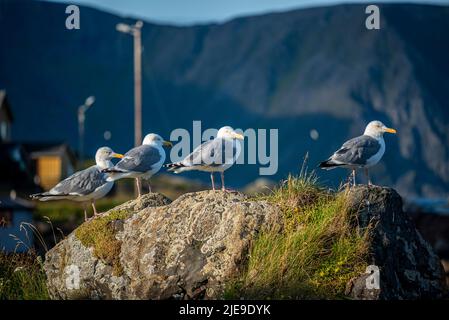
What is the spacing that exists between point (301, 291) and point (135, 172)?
13.1 ft

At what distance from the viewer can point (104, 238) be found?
11.8m

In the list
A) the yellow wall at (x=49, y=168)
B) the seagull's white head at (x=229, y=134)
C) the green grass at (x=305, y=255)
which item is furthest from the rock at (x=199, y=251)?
the yellow wall at (x=49, y=168)

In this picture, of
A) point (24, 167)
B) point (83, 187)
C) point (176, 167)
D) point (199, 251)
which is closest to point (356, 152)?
point (176, 167)

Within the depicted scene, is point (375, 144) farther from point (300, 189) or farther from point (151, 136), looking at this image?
point (151, 136)

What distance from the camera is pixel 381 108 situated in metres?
197

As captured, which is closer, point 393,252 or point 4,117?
point 393,252

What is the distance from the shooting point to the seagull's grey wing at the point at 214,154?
13.0m

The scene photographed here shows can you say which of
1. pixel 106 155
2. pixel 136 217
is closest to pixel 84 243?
pixel 136 217

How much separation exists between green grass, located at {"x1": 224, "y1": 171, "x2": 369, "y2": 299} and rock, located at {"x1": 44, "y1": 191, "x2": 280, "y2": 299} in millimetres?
210

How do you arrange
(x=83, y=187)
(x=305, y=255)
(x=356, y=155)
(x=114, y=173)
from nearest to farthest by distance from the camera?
(x=305, y=255), (x=356, y=155), (x=114, y=173), (x=83, y=187)

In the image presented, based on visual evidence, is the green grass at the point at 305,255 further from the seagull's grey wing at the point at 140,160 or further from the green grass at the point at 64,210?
the green grass at the point at 64,210

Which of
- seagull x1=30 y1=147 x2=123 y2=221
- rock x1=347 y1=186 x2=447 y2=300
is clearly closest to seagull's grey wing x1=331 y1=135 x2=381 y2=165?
rock x1=347 y1=186 x2=447 y2=300

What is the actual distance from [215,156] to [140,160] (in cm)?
146

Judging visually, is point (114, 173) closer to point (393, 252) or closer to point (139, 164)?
point (139, 164)
